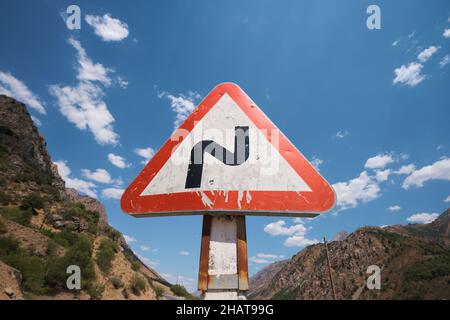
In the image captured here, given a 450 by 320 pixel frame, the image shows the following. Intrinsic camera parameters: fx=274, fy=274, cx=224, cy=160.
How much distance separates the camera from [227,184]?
1637 mm

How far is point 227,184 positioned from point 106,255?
17.2m

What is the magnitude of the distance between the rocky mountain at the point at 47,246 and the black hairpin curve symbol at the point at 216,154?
6491mm

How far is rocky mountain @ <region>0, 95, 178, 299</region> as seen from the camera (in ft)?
34.4

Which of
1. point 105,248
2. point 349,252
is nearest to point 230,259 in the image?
point 105,248

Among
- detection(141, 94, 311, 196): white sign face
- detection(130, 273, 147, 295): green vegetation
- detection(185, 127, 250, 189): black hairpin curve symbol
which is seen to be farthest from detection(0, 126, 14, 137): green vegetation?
detection(185, 127, 250, 189): black hairpin curve symbol

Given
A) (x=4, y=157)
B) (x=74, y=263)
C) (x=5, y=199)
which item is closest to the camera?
(x=74, y=263)

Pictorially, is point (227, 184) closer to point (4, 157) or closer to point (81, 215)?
point (81, 215)

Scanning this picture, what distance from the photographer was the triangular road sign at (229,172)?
1.60 meters

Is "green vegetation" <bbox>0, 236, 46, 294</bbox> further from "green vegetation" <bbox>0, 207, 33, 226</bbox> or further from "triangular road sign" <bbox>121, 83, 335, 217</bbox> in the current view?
"triangular road sign" <bbox>121, 83, 335, 217</bbox>

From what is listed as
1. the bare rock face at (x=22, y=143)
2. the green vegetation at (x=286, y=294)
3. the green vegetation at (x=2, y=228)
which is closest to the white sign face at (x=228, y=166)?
the green vegetation at (x=2, y=228)

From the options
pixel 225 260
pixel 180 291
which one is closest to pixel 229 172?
pixel 225 260

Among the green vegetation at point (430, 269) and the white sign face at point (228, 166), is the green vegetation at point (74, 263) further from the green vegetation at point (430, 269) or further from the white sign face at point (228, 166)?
the green vegetation at point (430, 269)

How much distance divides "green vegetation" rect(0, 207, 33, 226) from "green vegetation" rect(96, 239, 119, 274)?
13.9ft

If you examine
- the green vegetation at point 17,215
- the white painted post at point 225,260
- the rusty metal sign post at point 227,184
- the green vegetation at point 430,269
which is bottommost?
the white painted post at point 225,260
